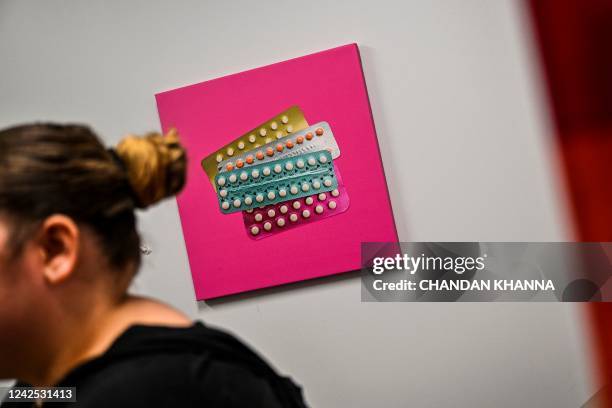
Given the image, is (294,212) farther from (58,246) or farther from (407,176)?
(58,246)

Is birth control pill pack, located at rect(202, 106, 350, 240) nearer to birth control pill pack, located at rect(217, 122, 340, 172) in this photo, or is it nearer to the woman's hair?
birth control pill pack, located at rect(217, 122, 340, 172)

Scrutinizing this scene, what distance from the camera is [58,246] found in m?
0.85

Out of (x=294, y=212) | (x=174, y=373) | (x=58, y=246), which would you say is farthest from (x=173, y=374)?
(x=294, y=212)

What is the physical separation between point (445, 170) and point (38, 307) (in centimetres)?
134

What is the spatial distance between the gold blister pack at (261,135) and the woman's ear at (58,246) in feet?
3.90

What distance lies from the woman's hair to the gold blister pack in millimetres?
1004

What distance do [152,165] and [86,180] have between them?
11cm

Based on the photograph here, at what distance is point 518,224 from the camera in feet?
6.06

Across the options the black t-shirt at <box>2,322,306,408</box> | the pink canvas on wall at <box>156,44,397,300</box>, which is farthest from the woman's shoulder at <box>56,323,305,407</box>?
the pink canvas on wall at <box>156,44,397,300</box>

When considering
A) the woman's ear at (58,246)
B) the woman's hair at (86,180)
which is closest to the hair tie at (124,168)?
the woman's hair at (86,180)

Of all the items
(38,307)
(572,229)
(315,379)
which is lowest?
(315,379)

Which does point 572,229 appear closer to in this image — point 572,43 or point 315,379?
point 572,43

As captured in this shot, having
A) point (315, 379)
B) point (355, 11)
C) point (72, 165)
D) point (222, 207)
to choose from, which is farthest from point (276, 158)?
point (72, 165)

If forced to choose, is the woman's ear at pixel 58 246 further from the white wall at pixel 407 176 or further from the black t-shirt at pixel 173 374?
the white wall at pixel 407 176
